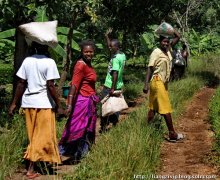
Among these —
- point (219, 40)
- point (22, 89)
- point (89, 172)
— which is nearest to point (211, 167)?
point (89, 172)

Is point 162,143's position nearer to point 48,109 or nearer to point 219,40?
point 48,109

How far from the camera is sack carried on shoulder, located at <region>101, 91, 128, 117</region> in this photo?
692 cm

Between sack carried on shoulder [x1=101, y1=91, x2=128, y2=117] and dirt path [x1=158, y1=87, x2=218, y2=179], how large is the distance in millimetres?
928

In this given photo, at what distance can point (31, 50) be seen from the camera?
5195 mm

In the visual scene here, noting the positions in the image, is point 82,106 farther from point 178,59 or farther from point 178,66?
point 178,59

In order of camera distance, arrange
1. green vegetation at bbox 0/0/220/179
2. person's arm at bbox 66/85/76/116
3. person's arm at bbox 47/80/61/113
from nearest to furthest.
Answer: green vegetation at bbox 0/0/220/179 < person's arm at bbox 47/80/61/113 < person's arm at bbox 66/85/76/116

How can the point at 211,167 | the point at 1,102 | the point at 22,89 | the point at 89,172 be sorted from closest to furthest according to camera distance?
the point at 89,172 → the point at 22,89 → the point at 211,167 → the point at 1,102

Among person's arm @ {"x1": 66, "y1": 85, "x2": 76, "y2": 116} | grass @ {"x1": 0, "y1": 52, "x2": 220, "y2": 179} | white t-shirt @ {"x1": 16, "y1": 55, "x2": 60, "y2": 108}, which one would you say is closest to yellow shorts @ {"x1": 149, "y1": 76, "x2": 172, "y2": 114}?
grass @ {"x1": 0, "y1": 52, "x2": 220, "y2": 179}

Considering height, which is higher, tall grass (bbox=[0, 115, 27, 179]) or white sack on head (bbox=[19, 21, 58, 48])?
white sack on head (bbox=[19, 21, 58, 48])

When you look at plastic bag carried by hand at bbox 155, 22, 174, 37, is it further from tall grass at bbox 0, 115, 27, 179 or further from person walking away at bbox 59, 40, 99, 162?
tall grass at bbox 0, 115, 27, 179

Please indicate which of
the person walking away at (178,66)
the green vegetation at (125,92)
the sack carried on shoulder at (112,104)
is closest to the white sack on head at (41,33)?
the green vegetation at (125,92)

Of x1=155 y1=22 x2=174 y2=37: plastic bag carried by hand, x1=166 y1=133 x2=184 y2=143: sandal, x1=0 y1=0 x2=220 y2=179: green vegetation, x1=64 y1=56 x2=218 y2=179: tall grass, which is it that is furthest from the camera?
x1=166 y1=133 x2=184 y2=143: sandal

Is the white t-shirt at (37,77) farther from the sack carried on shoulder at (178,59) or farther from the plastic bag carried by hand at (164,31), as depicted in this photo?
the sack carried on shoulder at (178,59)

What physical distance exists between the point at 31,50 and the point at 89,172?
1.62 metres
